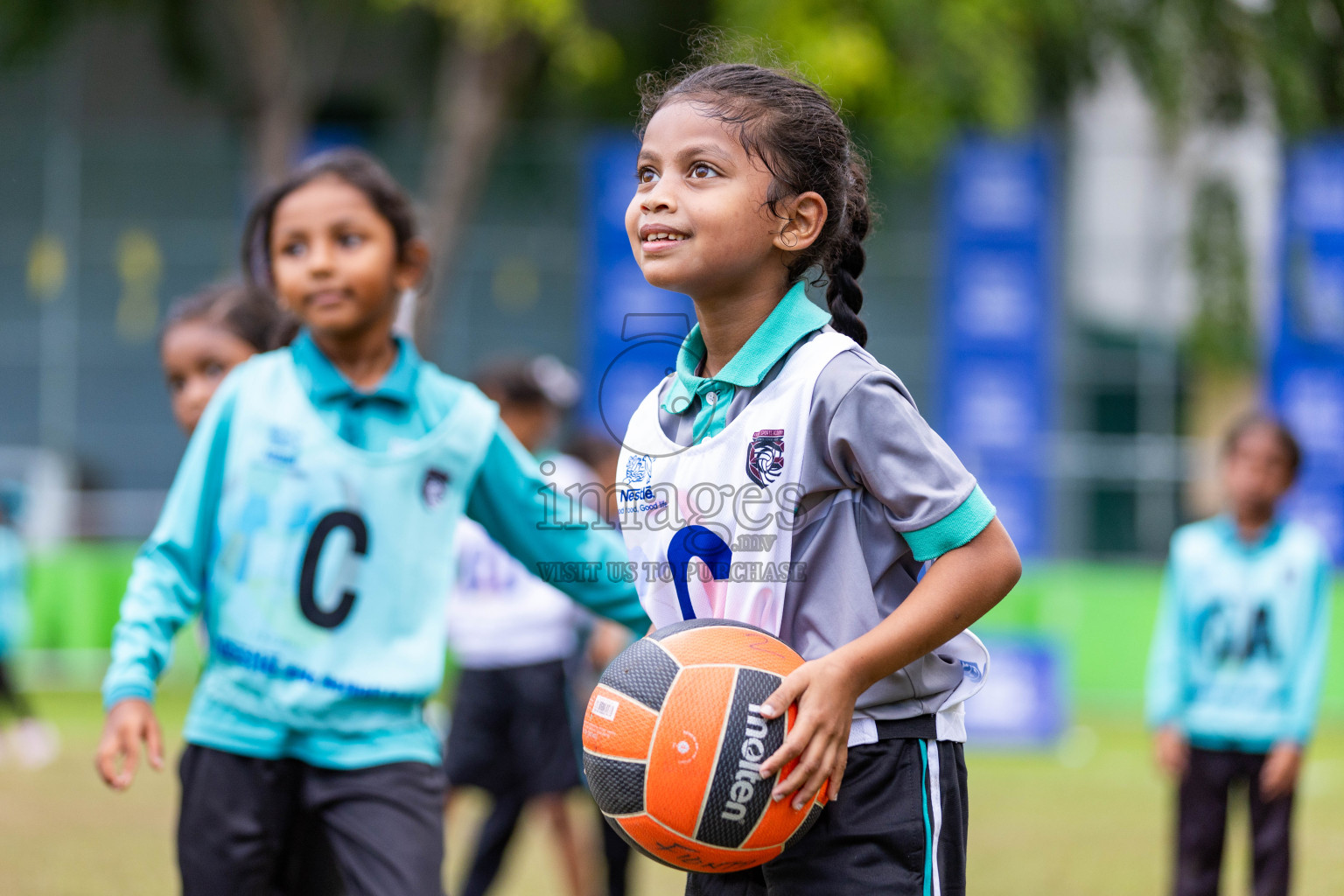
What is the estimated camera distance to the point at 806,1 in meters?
13.6

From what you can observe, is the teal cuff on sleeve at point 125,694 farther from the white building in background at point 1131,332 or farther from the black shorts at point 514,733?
the white building in background at point 1131,332

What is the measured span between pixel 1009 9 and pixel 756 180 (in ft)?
37.8

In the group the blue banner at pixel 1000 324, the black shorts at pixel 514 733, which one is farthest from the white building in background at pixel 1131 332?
the black shorts at pixel 514 733

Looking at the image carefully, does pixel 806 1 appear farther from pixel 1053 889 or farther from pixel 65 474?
pixel 65 474

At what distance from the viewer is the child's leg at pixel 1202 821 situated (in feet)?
16.8

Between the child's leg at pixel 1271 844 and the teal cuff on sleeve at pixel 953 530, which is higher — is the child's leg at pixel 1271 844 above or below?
below

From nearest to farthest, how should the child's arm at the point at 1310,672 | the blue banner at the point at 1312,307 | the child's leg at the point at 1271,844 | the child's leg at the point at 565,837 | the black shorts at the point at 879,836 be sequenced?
the black shorts at the point at 879,836 < the child's leg at the point at 1271,844 < the child's arm at the point at 1310,672 < the child's leg at the point at 565,837 < the blue banner at the point at 1312,307

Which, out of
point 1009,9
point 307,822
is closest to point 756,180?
point 307,822

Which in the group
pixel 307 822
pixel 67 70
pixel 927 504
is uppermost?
pixel 67 70

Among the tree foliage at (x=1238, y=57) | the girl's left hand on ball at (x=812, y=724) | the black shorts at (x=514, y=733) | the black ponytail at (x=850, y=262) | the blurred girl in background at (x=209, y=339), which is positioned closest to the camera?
the girl's left hand on ball at (x=812, y=724)

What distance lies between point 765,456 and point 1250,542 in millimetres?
3627

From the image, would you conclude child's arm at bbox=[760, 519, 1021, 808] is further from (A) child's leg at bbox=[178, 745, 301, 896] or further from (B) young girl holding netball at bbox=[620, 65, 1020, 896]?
(A) child's leg at bbox=[178, 745, 301, 896]

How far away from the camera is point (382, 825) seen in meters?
3.02

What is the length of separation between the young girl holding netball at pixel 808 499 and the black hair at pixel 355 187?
1.03 m
